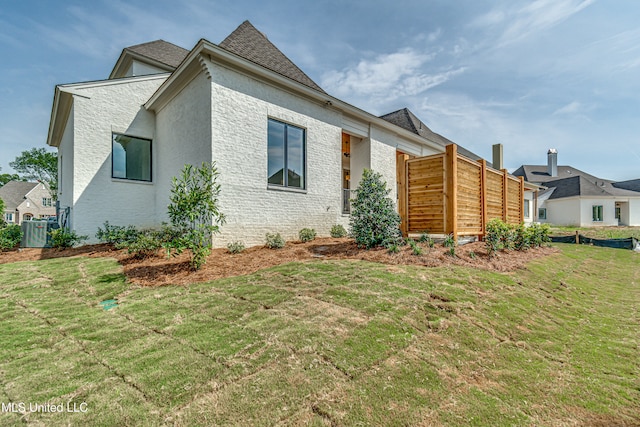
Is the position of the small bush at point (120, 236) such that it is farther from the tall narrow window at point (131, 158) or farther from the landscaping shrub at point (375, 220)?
the landscaping shrub at point (375, 220)

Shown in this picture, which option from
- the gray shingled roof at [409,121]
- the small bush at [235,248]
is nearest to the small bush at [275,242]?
the small bush at [235,248]

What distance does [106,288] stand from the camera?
4.75 m

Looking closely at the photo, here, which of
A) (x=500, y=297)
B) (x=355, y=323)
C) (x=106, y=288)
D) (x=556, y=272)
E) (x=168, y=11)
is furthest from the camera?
(x=168, y=11)

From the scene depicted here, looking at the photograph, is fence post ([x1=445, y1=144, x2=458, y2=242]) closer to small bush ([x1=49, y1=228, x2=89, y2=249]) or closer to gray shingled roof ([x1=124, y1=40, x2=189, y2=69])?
small bush ([x1=49, y1=228, x2=89, y2=249])

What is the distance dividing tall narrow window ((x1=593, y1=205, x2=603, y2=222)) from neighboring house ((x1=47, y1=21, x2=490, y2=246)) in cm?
2704

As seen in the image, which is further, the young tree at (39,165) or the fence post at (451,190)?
the young tree at (39,165)

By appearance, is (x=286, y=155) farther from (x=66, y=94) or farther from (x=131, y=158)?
(x=66, y=94)

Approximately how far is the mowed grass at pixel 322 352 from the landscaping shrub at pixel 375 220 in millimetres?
1821

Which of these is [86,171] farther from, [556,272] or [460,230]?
[556,272]

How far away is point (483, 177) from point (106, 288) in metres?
9.69

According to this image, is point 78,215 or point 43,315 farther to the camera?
point 78,215

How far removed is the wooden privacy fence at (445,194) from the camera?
7199mm

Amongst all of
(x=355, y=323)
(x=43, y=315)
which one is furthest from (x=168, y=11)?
(x=355, y=323)

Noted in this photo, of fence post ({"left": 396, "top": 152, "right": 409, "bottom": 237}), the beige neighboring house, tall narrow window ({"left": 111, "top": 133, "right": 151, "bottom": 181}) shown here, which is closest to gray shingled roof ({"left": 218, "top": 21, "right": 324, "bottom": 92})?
fence post ({"left": 396, "top": 152, "right": 409, "bottom": 237})
